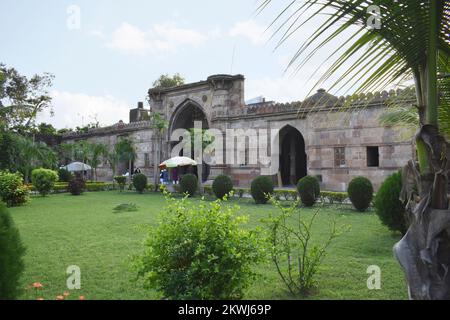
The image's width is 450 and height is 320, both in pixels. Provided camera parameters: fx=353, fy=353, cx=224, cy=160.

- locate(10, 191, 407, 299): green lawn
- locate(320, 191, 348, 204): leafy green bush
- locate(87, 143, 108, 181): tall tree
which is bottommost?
locate(10, 191, 407, 299): green lawn

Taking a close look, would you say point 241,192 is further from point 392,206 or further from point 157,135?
point 157,135

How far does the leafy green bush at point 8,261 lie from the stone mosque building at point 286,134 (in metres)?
8.74

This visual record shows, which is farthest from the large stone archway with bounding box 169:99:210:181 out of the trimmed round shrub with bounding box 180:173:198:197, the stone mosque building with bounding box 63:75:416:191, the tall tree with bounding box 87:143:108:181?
the trimmed round shrub with bounding box 180:173:198:197

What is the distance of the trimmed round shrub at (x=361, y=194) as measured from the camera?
11.4 meters

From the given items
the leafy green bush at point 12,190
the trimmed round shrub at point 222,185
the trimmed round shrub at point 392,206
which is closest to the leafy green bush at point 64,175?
the leafy green bush at point 12,190

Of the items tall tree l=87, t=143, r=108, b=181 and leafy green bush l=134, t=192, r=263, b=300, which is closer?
leafy green bush l=134, t=192, r=263, b=300

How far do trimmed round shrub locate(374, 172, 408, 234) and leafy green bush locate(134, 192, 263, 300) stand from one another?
4.84 m

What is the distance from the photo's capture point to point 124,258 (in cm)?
576

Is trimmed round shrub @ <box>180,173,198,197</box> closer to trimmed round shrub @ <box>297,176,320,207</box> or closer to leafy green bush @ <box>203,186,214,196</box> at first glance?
leafy green bush @ <box>203,186,214,196</box>

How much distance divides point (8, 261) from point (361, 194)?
419 inches

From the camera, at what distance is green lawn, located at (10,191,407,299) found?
13.8ft

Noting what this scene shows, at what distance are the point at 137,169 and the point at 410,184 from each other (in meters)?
25.1

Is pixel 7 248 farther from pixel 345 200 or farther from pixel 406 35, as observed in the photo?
pixel 345 200
